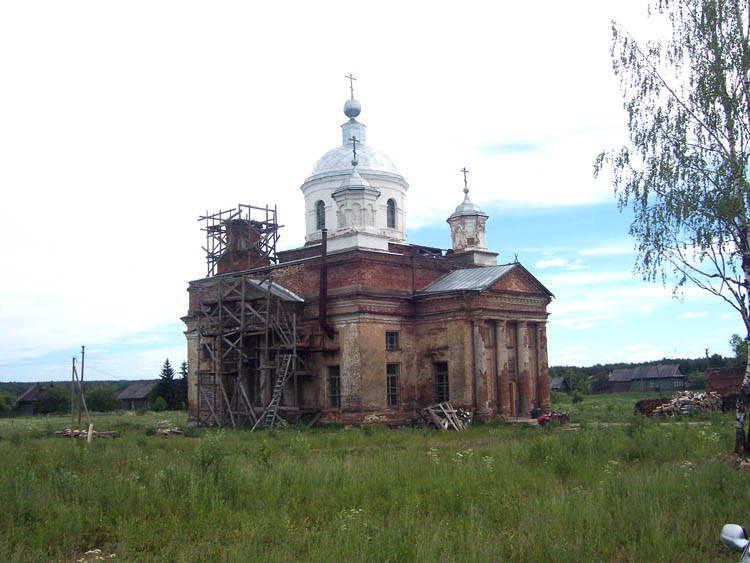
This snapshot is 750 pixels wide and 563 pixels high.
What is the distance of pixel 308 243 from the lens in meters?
32.4

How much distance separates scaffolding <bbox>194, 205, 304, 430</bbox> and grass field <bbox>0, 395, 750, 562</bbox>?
11.9 metres

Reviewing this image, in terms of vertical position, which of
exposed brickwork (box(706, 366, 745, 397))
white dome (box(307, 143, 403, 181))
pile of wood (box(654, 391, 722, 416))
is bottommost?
pile of wood (box(654, 391, 722, 416))

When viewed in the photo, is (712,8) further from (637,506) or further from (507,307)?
(507,307)

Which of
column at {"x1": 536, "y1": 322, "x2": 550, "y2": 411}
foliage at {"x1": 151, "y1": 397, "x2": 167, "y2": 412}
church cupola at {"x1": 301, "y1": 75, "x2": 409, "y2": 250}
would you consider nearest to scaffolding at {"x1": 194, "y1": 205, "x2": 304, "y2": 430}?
church cupola at {"x1": 301, "y1": 75, "x2": 409, "y2": 250}

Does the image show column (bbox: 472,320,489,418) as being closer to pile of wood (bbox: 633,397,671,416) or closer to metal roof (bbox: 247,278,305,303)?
metal roof (bbox: 247,278,305,303)

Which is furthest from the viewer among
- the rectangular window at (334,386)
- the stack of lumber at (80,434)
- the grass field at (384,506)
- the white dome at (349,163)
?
the white dome at (349,163)

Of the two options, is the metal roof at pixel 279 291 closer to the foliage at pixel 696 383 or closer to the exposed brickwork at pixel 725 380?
the exposed brickwork at pixel 725 380

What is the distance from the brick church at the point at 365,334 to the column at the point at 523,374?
40 millimetres

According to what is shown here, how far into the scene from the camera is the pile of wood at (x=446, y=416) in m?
25.8

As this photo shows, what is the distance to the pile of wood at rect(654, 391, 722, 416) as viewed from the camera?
95.9 ft

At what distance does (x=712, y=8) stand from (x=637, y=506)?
1028 centimetres

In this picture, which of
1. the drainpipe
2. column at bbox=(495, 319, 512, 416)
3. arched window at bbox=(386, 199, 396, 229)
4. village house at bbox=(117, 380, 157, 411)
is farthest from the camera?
village house at bbox=(117, 380, 157, 411)

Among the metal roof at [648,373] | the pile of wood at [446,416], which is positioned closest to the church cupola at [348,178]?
the pile of wood at [446,416]

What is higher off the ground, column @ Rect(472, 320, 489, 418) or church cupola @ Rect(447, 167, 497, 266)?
church cupola @ Rect(447, 167, 497, 266)
